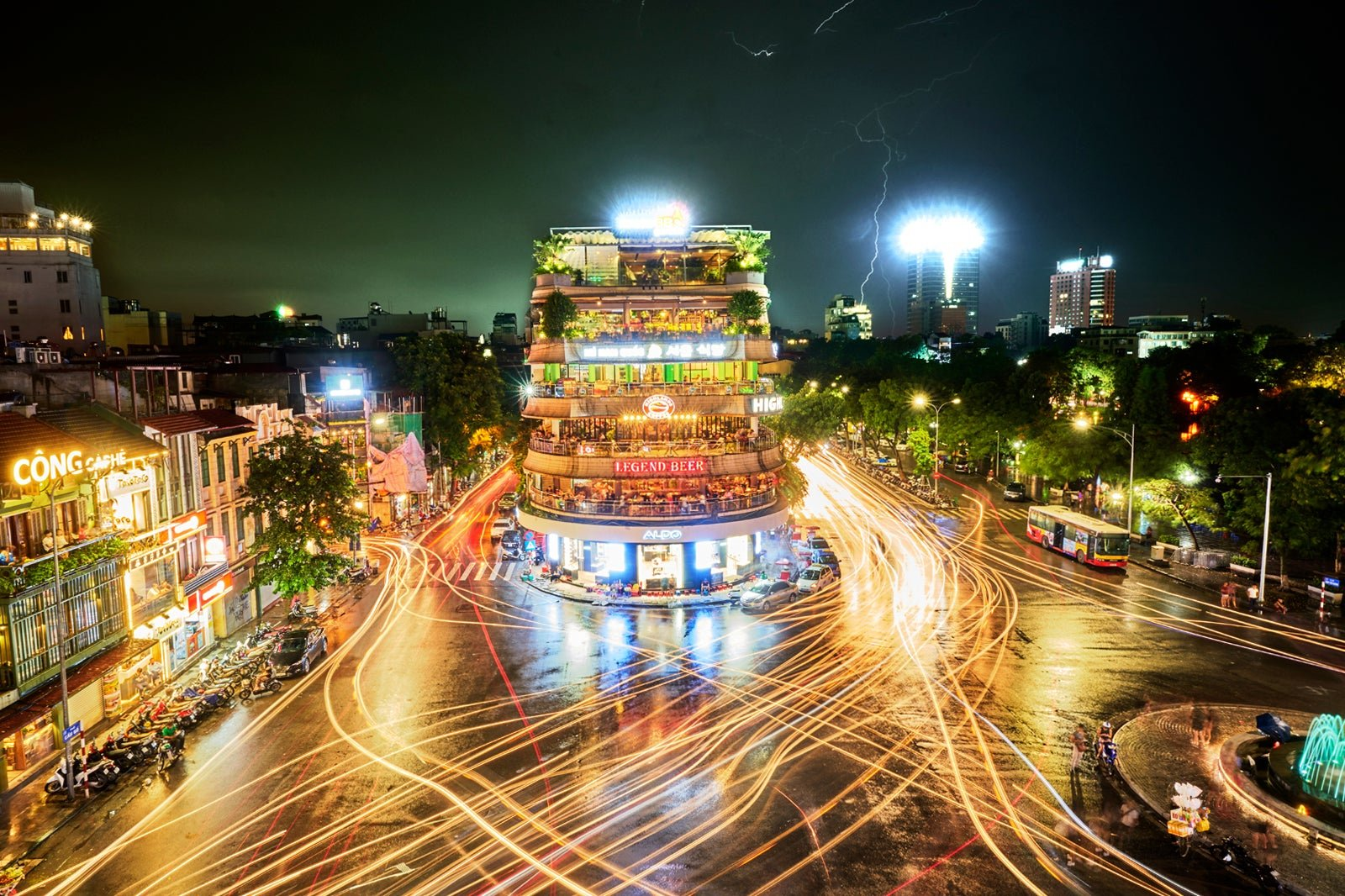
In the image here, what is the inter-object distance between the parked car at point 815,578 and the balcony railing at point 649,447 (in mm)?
8213

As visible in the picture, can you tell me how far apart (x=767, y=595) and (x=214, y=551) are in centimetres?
2748

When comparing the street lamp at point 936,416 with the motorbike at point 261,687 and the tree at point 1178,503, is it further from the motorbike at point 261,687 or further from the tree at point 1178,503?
the motorbike at point 261,687

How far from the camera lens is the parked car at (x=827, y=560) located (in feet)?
154

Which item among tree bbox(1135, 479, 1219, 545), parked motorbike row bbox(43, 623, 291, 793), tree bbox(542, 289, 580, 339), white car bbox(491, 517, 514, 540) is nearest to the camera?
parked motorbike row bbox(43, 623, 291, 793)

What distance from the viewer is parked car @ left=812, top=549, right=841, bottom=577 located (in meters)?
46.9

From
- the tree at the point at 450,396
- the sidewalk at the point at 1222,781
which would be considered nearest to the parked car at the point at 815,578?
the sidewalk at the point at 1222,781

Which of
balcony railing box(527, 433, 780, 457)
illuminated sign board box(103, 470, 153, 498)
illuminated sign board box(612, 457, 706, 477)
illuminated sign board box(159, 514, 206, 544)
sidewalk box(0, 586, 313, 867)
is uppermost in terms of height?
illuminated sign board box(103, 470, 153, 498)

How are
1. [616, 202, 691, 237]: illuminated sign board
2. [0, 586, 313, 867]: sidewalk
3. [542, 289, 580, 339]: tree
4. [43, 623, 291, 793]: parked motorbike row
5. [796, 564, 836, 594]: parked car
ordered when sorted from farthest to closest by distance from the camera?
[616, 202, 691, 237]: illuminated sign board → [542, 289, 580, 339]: tree → [796, 564, 836, 594]: parked car → [43, 623, 291, 793]: parked motorbike row → [0, 586, 313, 867]: sidewalk

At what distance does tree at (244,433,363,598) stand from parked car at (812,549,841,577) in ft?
90.0

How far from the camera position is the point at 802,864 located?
18.0 m

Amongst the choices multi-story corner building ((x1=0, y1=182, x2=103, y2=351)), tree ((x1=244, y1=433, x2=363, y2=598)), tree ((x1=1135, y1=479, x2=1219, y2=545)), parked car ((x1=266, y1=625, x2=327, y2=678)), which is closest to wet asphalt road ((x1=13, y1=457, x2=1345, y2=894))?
parked car ((x1=266, y1=625, x2=327, y2=678))

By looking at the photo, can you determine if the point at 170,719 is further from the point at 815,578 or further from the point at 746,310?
the point at 746,310

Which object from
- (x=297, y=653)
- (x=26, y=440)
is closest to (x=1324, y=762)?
(x=297, y=653)

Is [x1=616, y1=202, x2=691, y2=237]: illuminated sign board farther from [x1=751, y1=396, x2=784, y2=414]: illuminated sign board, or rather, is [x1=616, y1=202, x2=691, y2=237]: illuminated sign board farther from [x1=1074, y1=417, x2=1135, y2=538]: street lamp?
[x1=1074, y1=417, x2=1135, y2=538]: street lamp
